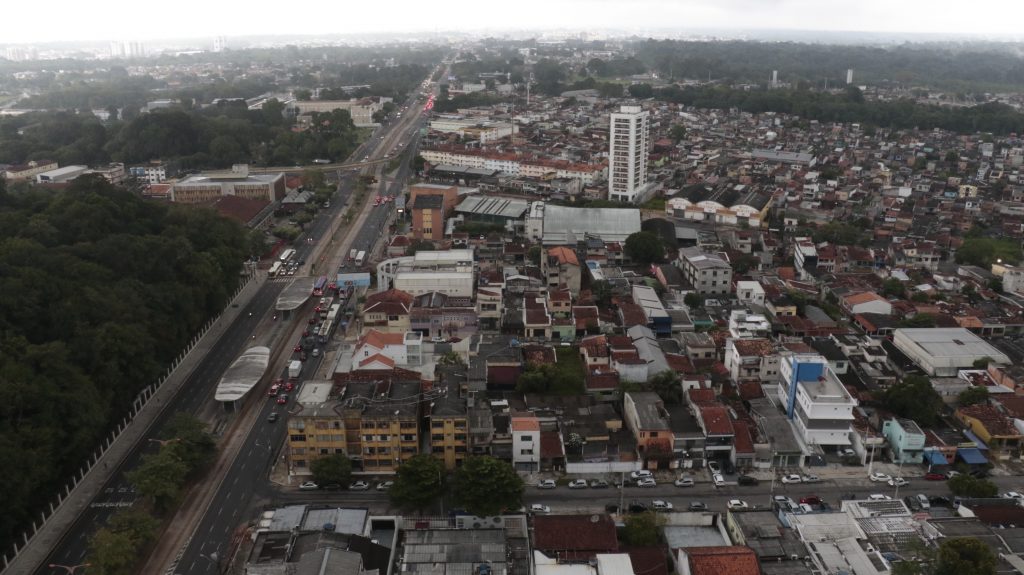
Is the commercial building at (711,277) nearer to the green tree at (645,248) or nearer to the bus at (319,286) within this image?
the green tree at (645,248)

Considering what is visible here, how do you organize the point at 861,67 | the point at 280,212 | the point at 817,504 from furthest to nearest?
1. the point at 861,67
2. the point at 280,212
3. the point at 817,504

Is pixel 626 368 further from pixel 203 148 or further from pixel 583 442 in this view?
pixel 203 148

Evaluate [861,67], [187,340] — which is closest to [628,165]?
[187,340]

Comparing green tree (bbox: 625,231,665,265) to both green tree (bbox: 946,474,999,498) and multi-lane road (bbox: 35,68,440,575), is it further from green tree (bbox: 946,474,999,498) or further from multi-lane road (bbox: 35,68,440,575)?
green tree (bbox: 946,474,999,498)

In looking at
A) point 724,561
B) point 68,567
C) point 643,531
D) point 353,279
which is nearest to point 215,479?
point 68,567

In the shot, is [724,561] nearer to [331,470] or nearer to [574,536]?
[574,536]

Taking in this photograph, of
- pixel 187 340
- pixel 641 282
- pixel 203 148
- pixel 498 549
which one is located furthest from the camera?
pixel 203 148

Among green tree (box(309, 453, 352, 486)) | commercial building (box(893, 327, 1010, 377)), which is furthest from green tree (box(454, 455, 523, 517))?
commercial building (box(893, 327, 1010, 377))
